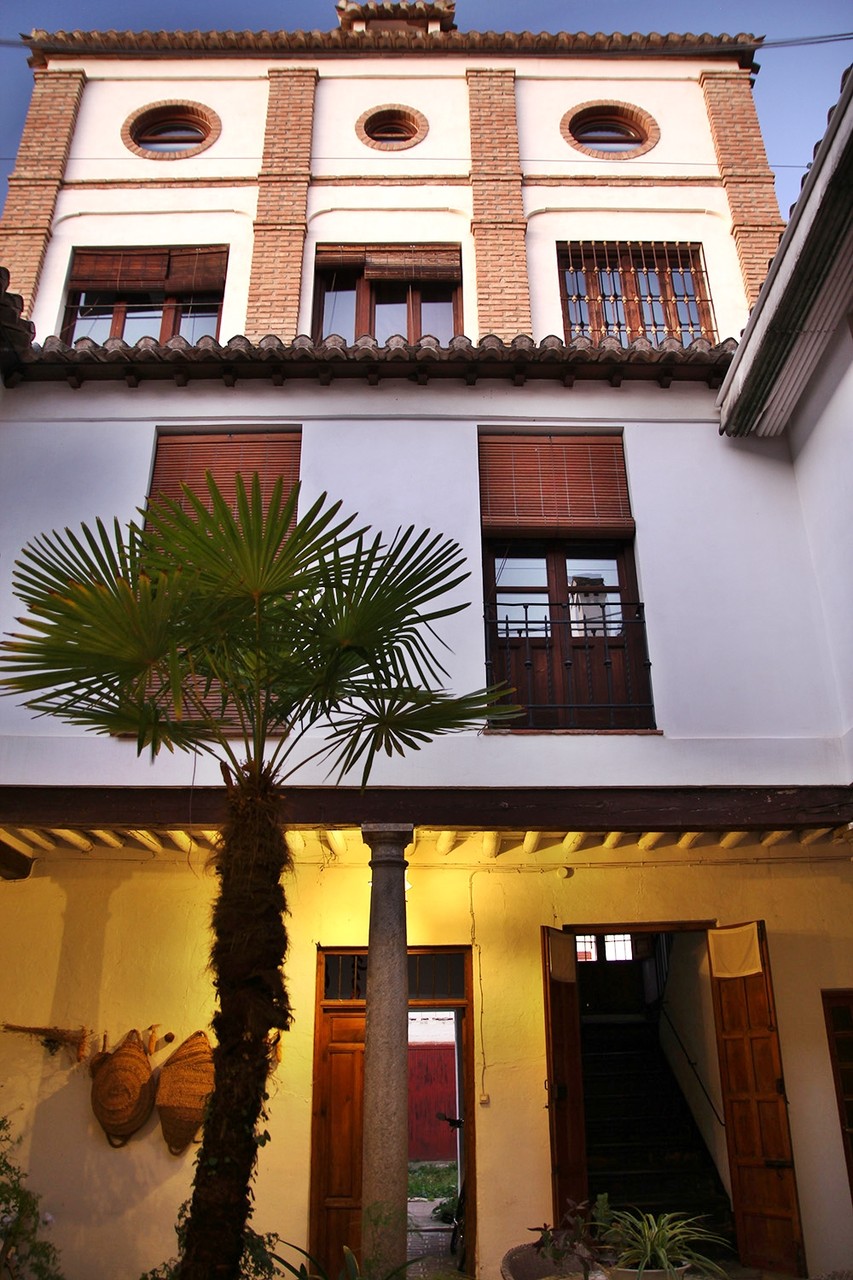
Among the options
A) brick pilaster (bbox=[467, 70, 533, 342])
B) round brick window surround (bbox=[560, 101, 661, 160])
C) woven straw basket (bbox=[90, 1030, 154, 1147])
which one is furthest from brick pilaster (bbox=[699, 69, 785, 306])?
woven straw basket (bbox=[90, 1030, 154, 1147])

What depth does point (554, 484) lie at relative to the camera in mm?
7312

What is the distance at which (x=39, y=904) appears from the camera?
7.23 m

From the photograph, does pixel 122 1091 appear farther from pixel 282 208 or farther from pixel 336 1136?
pixel 282 208

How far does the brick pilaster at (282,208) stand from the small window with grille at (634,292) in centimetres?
269

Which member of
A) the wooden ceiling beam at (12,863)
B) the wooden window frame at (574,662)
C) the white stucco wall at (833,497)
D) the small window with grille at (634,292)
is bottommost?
the wooden ceiling beam at (12,863)

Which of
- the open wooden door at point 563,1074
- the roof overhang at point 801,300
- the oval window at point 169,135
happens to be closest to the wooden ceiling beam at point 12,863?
the open wooden door at point 563,1074

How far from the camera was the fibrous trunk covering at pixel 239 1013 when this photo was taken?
3553mm

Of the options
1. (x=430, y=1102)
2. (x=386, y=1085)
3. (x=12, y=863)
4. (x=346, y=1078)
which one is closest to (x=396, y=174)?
(x=12, y=863)

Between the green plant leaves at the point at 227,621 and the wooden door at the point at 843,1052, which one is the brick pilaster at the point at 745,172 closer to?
the wooden door at the point at 843,1052

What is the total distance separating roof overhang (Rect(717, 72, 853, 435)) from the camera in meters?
5.46

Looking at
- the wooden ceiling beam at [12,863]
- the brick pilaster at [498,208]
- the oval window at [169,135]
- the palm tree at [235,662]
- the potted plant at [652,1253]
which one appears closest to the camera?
the palm tree at [235,662]

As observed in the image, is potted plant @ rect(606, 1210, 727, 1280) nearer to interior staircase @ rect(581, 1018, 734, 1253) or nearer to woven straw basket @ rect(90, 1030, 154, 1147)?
interior staircase @ rect(581, 1018, 734, 1253)

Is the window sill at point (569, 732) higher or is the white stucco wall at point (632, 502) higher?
the white stucco wall at point (632, 502)

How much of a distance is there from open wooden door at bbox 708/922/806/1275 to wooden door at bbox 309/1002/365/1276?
271 cm
